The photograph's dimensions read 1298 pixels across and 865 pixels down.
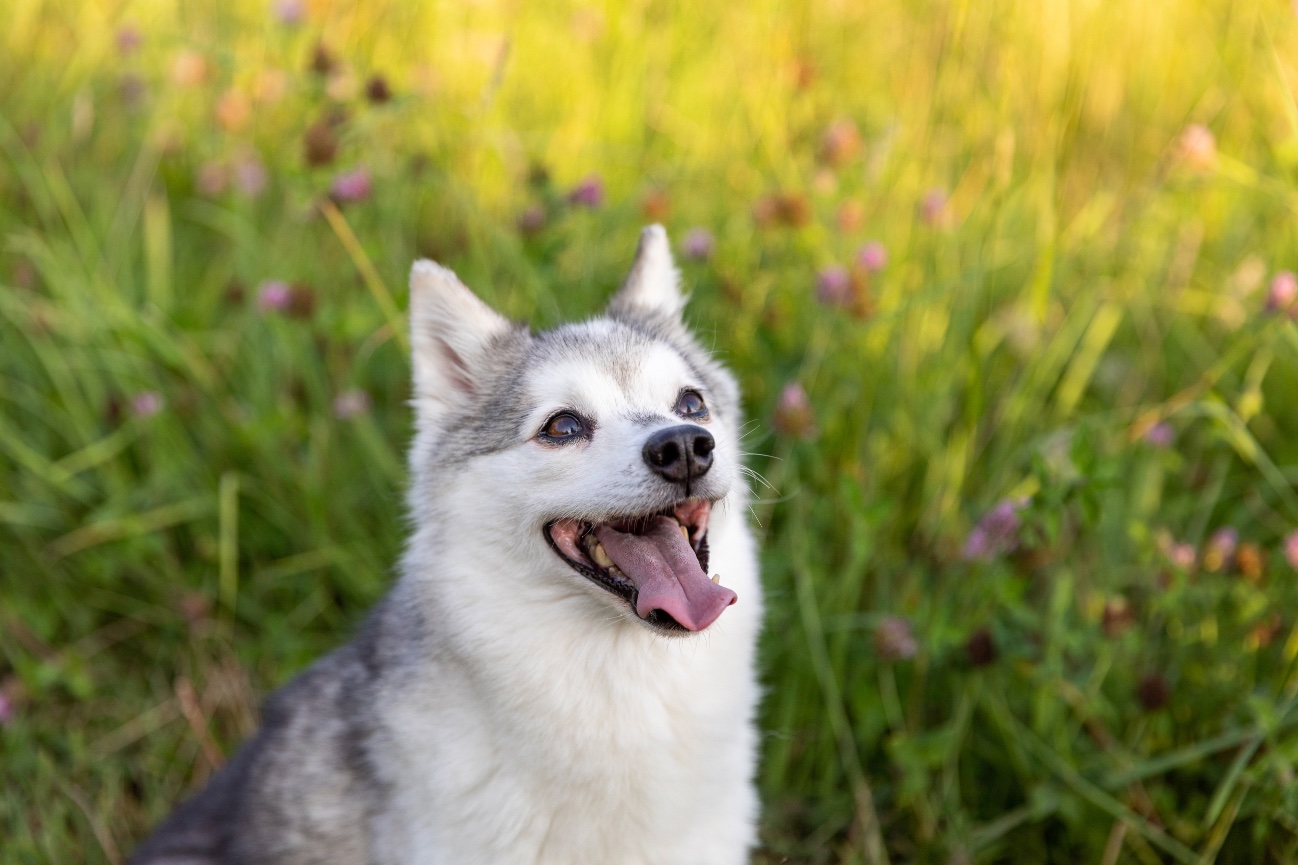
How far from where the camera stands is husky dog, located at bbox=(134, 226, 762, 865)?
2766 millimetres

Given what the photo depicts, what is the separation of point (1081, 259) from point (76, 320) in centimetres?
433

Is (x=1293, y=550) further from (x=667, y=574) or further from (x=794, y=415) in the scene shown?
(x=667, y=574)

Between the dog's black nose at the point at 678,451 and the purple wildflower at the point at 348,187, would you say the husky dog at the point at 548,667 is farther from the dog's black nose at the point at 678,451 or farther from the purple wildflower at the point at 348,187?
the purple wildflower at the point at 348,187

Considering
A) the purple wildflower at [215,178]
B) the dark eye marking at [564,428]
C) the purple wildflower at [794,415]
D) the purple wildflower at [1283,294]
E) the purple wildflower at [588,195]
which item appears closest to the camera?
the dark eye marking at [564,428]

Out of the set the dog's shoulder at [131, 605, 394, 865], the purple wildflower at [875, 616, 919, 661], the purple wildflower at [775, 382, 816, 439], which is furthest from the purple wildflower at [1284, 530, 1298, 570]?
the dog's shoulder at [131, 605, 394, 865]

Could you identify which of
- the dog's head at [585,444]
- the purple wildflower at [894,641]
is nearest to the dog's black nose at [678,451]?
the dog's head at [585,444]

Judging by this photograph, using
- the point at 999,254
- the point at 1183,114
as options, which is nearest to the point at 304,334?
the point at 999,254

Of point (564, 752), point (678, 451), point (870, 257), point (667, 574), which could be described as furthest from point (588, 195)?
point (564, 752)

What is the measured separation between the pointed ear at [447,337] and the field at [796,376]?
646 mm

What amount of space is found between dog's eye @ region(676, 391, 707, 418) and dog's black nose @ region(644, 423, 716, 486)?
0.45 metres

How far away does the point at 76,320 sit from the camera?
456 cm

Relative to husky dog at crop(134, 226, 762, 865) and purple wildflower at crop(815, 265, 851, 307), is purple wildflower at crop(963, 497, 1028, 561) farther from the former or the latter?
purple wildflower at crop(815, 265, 851, 307)

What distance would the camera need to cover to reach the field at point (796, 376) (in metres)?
3.52

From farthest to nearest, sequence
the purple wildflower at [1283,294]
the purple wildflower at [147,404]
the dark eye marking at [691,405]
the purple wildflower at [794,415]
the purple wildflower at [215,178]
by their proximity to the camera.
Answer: the purple wildflower at [215,178] → the purple wildflower at [147,404] → the purple wildflower at [794,415] → the purple wildflower at [1283,294] → the dark eye marking at [691,405]
